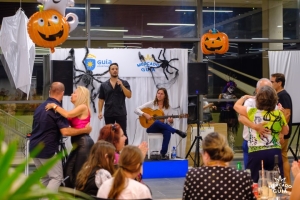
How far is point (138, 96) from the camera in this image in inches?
383

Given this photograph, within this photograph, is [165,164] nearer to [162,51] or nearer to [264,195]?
[162,51]

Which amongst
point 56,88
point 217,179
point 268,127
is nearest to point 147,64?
point 56,88

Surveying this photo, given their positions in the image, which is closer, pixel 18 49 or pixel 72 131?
pixel 72 131

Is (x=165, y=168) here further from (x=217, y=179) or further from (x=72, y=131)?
(x=217, y=179)

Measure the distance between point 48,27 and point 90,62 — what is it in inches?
103

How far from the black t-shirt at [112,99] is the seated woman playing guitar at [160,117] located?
391mm

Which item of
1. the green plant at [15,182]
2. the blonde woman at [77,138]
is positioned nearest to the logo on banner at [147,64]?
the blonde woman at [77,138]

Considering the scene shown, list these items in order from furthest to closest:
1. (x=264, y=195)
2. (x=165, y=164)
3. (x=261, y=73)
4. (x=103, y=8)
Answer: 1. (x=261, y=73)
2. (x=103, y=8)
3. (x=165, y=164)
4. (x=264, y=195)

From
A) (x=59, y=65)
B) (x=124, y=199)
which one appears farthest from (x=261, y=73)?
(x=124, y=199)

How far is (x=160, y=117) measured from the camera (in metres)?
9.37

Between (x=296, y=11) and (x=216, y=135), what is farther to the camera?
(x=296, y=11)

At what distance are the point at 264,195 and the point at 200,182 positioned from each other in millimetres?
797

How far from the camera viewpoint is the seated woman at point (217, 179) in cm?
326

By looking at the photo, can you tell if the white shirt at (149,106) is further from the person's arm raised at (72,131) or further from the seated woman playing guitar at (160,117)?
the person's arm raised at (72,131)
